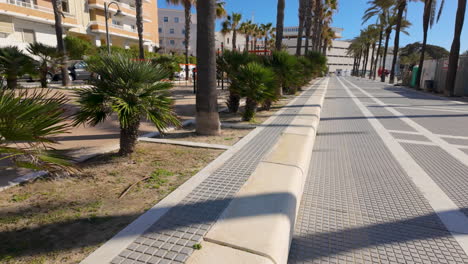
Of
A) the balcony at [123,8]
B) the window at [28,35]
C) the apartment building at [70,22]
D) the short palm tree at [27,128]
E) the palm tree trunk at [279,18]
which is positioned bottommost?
the short palm tree at [27,128]

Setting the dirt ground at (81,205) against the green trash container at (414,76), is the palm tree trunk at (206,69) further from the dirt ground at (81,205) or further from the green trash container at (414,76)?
the green trash container at (414,76)

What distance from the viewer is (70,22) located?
98.6 feet

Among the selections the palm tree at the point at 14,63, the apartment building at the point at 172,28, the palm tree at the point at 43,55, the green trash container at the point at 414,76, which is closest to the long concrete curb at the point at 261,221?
the palm tree at the point at 14,63

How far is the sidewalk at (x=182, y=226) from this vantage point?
2.05 metres

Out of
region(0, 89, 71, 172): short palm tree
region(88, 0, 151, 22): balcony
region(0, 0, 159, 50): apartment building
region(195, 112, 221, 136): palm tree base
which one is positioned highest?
region(88, 0, 151, 22): balcony

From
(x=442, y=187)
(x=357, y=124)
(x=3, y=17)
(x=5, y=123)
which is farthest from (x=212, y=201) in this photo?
(x=3, y=17)

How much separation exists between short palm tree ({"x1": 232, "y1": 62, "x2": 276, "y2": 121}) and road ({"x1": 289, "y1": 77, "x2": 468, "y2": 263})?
202cm

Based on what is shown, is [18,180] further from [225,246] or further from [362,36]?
[362,36]

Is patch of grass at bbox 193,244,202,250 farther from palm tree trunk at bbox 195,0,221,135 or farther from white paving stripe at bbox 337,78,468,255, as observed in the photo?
palm tree trunk at bbox 195,0,221,135

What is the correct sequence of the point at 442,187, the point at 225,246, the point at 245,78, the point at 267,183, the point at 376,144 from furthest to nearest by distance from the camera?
the point at 245,78
the point at 376,144
the point at 442,187
the point at 267,183
the point at 225,246

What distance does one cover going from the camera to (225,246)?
83.9 inches

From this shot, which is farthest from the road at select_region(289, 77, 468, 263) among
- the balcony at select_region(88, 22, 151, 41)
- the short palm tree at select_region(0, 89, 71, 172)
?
the balcony at select_region(88, 22, 151, 41)

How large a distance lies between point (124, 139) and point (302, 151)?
290cm

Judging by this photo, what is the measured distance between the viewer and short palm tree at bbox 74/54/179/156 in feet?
12.8
